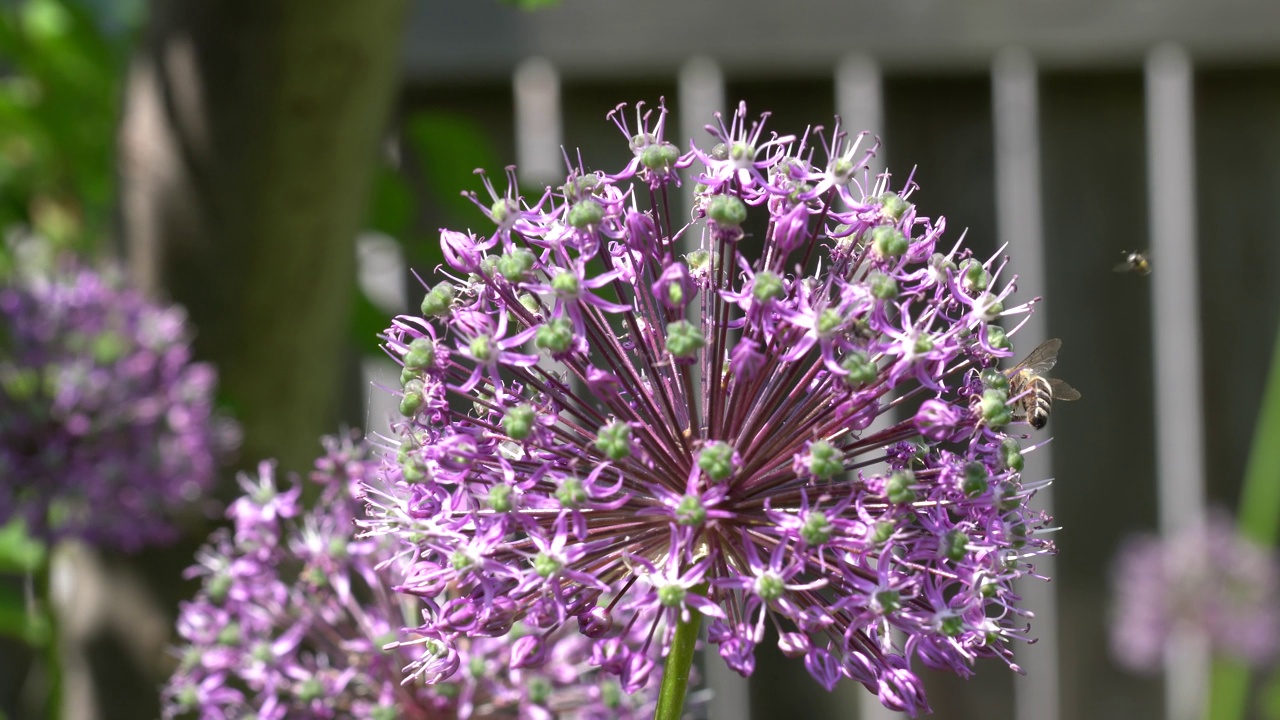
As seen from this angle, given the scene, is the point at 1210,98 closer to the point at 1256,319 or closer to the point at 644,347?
the point at 1256,319

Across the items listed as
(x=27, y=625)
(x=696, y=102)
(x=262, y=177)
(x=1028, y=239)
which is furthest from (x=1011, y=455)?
(x=1028, y=239)

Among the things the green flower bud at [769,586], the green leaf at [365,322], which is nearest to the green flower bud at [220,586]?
the green flower bud at [769,586]

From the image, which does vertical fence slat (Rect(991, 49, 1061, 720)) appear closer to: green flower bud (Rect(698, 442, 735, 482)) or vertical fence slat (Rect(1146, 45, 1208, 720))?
vertical fence slat (Rect(1146, 45, 1208, 720))

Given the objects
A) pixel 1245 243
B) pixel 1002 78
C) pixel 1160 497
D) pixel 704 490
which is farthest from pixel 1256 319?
pixel 704 490

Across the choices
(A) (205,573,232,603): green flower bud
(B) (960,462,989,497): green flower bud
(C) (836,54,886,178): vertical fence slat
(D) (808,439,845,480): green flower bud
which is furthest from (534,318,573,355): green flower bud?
(C) (836,54,886,178): vertical fence slat

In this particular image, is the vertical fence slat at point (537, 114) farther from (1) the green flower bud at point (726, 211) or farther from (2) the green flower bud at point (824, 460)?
(2) the green flower bud at point (824, 460)

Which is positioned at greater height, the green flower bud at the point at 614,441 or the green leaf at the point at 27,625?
the green flower bud at the point at 614,441

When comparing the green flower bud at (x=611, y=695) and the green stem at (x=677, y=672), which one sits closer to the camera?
the green stem at (x=677, y=672)
